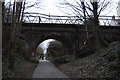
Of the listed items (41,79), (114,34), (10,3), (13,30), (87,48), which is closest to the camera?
(41,79)

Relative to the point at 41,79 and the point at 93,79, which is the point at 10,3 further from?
the point at 93,79

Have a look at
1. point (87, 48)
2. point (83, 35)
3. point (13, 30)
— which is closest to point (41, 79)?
point (13, 30)

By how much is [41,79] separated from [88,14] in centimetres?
760

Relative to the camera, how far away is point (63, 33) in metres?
20.4

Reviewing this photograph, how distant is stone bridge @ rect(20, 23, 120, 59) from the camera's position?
788 inches

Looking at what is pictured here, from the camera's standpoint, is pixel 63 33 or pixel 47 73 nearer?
pixel 47 73

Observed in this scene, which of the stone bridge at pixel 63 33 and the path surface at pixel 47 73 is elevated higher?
the stone bridge at pixel 63 33

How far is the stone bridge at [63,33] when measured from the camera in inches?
788

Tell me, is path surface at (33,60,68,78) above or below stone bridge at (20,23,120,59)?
below

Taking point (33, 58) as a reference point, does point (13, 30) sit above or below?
above

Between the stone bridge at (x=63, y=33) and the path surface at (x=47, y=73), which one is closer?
the path surface at (x=47, y=73)

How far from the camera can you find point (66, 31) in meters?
20.4

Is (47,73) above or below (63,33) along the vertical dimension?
below

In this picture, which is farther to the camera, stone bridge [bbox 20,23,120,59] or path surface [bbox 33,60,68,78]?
stone bridge [bbox 20,23,120,59]
